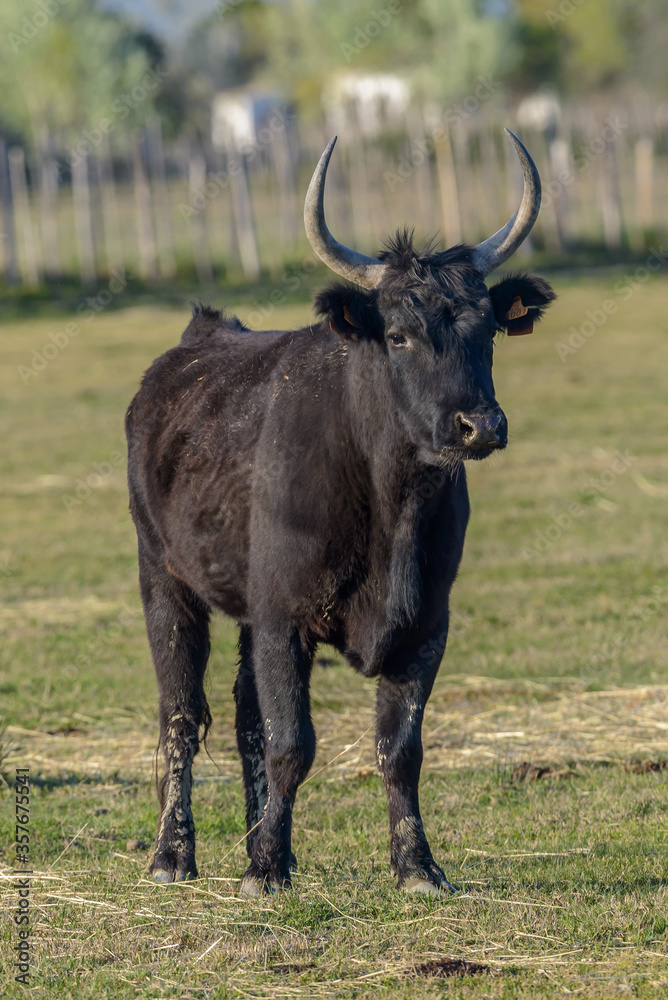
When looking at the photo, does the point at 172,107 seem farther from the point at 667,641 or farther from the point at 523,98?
the point at 667,641

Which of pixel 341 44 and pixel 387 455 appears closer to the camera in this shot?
pixel 387 455

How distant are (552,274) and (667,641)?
2201 cm

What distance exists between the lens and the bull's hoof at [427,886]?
17.4ft

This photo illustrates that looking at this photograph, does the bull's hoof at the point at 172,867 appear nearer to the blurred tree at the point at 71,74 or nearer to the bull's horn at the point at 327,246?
the bull's horn at the point at 327,246

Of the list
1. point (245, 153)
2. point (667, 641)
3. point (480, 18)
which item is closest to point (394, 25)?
point (480, 18)

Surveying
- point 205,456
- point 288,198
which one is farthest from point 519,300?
point 288,198

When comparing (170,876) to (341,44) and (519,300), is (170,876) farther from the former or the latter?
(341,44)

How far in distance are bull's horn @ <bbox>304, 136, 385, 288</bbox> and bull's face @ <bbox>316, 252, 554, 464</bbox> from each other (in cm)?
9

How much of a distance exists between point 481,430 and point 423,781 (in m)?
2.43

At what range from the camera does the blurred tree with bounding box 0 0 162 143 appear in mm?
58812

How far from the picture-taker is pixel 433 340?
5.43 metres

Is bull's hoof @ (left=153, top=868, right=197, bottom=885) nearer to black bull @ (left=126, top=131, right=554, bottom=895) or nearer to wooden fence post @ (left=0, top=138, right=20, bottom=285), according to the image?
black bull @ (left=126, top=131, right=554, bottom=895)

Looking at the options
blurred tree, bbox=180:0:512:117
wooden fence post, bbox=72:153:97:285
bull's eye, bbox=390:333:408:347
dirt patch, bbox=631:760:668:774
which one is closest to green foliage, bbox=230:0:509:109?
blurred tree, bbox=180:0:512:117

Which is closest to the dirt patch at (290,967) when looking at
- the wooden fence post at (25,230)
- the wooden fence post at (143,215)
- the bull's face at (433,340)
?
the bull's face at (433,340)
